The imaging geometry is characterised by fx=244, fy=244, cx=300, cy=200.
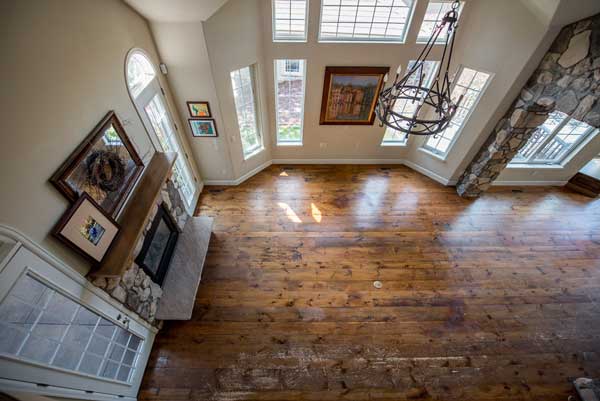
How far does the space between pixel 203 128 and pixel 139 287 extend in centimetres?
275

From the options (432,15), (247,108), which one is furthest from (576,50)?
(247,108)

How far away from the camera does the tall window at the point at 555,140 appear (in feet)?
15.4

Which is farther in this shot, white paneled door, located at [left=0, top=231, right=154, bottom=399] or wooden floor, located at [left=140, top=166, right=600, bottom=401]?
wooden floor, located at [left=140, top=166, right=600, bottom=401]

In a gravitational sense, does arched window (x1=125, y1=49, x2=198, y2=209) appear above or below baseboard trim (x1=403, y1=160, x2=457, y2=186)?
above

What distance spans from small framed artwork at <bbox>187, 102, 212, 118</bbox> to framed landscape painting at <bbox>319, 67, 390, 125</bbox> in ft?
7.40

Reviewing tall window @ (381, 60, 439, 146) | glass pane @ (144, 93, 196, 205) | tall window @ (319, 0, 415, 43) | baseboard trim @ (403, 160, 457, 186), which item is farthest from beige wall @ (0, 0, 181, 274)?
baseboard trim @ (403, 160, 457, 186)

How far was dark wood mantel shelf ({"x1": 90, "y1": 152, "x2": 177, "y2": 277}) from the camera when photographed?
7.76 feet

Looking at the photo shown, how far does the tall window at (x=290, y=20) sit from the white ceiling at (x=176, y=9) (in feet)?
4.16

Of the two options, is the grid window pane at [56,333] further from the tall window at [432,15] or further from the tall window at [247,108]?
the tall window at [432,15]

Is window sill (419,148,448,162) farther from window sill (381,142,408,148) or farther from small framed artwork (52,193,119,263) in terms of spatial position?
small framed artwork (52,193,119,263)

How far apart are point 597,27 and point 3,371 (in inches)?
258

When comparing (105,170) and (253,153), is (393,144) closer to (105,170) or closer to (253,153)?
(253,153)

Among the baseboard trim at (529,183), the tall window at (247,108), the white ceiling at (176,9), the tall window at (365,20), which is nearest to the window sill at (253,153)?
the tall window at (247,108)

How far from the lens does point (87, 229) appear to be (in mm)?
2205
